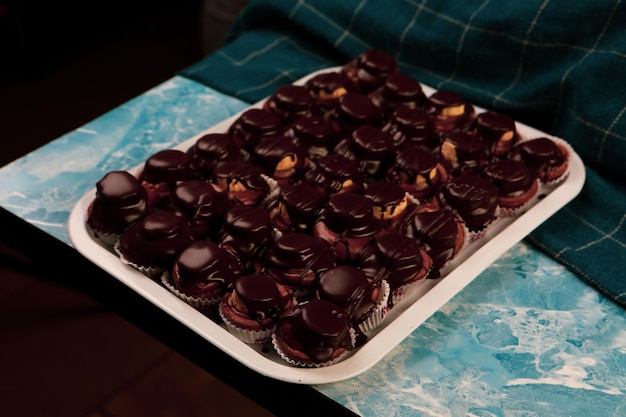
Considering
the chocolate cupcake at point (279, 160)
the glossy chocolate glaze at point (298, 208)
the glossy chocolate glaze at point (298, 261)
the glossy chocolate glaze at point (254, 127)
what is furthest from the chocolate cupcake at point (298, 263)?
the glossy chocolate glaze at point (254, 127)

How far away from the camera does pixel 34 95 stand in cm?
319

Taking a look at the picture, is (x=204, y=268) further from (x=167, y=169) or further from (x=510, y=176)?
(x=510, y=176)

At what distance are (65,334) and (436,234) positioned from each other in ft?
4.03

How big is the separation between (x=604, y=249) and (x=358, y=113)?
55 centimetres

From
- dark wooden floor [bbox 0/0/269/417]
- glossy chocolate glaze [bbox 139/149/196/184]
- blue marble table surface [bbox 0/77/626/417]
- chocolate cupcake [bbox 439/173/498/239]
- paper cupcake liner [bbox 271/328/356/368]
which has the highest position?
chocolate cupcake [bbox 439/173/498/239]

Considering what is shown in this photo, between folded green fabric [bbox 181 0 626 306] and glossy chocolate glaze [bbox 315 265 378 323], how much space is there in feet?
1.45

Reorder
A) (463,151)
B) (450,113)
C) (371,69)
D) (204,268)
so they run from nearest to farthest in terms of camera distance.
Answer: (204,268) → (463,151) → (450,113) → (371,69)

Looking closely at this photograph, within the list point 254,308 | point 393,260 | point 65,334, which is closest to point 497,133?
point 393,260

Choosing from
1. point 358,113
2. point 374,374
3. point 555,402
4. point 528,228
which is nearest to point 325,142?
point 358,113

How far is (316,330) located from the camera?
1100 millimetres

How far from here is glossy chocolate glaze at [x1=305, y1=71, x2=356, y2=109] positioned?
5.71ft

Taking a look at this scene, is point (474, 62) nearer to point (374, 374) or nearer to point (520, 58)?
point (520, 58)

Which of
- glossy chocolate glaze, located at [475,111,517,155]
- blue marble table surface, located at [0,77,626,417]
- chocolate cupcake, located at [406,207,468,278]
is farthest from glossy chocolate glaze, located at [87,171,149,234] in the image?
glossy chocolate glaze, located at [475,111,517,155]

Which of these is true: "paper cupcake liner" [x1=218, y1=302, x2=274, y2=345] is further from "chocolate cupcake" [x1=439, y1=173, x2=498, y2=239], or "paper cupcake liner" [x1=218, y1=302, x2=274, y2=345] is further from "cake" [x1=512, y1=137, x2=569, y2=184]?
"cake" [x1=512, y1=137, x2=569, y2=184]
